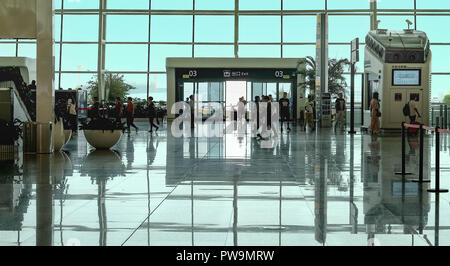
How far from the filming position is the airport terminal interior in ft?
19.3

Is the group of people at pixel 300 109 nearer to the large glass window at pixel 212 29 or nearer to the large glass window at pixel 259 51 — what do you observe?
the large glass window at pixel 259 51

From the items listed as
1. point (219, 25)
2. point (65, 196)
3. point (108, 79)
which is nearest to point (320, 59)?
point (219, 25)

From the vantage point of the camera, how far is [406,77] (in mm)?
23656

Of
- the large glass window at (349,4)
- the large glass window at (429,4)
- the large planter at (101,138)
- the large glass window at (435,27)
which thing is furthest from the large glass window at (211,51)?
the large planter at (101,138)

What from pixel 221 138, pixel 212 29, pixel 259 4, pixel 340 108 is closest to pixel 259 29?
pixel 259 4

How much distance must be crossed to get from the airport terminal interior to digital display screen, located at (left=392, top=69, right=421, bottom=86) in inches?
2.0

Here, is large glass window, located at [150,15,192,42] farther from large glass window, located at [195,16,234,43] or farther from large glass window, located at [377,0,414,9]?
large glass window, located at [377,0,414,9]

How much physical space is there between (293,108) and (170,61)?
808 cm

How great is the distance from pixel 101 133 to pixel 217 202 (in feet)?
30.7

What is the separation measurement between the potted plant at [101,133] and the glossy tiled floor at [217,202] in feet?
9.73

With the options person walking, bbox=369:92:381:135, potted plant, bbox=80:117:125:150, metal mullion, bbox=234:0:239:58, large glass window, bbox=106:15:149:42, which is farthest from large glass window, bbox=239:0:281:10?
potted plant, bbox=80:117:125:150

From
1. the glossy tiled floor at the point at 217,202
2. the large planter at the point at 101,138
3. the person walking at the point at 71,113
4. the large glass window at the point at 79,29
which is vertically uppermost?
the large glass window at the point at 79,29

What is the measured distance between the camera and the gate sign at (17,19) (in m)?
13.8

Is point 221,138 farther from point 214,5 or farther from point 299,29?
point 214,5
